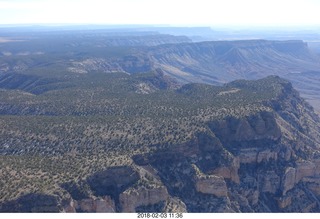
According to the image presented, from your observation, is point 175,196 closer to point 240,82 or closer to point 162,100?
point 162,100

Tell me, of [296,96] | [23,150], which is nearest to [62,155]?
[23,150]

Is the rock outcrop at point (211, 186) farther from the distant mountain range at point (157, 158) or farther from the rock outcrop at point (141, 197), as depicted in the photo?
the rock outcrop at point (141, 197)

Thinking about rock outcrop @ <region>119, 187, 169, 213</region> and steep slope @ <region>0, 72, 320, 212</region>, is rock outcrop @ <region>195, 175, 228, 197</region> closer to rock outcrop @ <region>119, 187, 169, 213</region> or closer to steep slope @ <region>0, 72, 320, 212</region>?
steep slope @ <region>0, 72, 320, 212</region>

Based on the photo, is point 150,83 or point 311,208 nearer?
point 311,208

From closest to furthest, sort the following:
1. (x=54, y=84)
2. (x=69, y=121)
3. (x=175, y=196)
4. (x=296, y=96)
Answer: (x=175, y=196), (x=69, y=121), (x=296, y=96), (x=54, y=84)

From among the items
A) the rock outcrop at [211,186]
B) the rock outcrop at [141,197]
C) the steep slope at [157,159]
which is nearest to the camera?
the steep slope at [157,159]

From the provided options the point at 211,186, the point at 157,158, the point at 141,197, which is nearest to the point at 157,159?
the point at 157,158

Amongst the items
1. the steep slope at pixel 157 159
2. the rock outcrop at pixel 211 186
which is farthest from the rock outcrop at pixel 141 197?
the rock outcrop at pixel 211 186

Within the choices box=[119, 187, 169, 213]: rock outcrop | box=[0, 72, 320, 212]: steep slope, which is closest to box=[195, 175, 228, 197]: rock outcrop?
box=[0, 72, 320, 212]: steep slope
